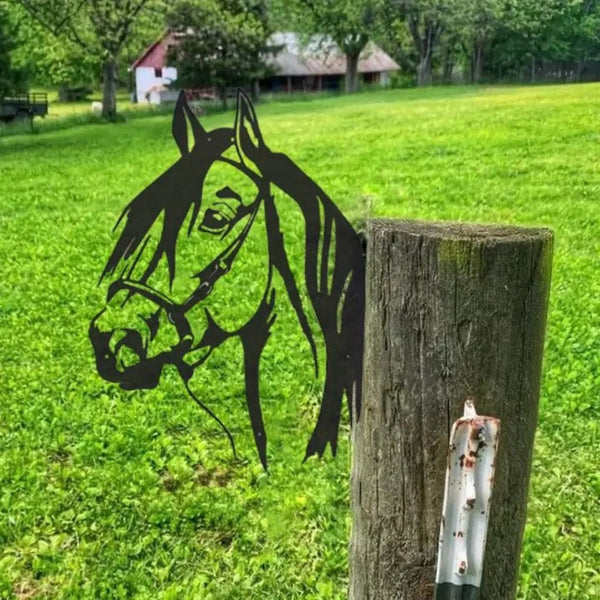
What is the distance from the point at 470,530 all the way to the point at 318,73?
1614 inches

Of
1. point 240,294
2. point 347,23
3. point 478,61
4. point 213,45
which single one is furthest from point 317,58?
point 240,294

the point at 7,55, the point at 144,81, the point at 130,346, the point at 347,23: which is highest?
the point at 347,23

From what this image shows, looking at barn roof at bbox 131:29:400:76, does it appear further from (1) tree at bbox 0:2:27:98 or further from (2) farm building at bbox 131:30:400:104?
(1) tree at bbox 0:2:27:98

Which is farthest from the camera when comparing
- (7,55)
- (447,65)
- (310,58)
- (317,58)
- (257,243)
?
(447,65)

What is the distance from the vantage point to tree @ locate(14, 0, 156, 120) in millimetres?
17328

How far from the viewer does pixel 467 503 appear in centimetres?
140

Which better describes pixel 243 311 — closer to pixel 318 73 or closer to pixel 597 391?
pixel 597 391

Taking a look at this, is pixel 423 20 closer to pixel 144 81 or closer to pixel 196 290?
pixel 144 81

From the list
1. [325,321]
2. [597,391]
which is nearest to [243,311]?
[597,391]

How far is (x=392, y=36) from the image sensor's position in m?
38.2

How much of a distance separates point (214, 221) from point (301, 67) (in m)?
39.7

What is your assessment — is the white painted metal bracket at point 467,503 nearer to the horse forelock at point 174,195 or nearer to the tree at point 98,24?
the horse forelock at point 174,195

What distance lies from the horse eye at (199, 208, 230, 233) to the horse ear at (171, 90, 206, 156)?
17 centimetres

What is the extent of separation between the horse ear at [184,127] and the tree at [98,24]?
55.4ft
